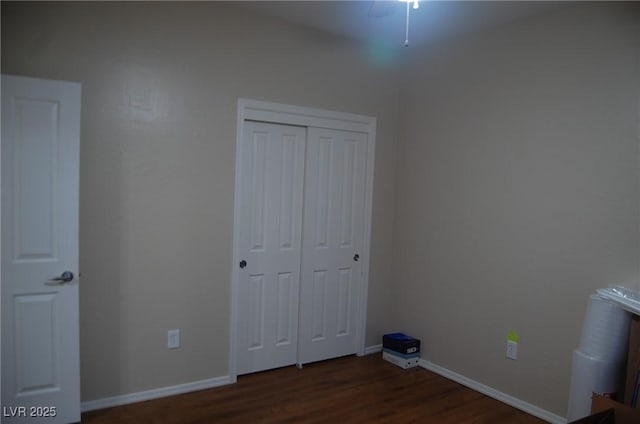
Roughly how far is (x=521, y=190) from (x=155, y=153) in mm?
2551

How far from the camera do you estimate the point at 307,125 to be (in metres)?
3.51

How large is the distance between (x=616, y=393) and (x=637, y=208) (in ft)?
3.46

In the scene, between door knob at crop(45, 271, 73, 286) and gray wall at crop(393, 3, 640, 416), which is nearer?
door knob at crop(45, 271, 73, 286)

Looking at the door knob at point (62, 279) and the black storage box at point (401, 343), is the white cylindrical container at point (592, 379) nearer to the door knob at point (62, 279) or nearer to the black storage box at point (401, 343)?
the black storage box at point (401, 343)

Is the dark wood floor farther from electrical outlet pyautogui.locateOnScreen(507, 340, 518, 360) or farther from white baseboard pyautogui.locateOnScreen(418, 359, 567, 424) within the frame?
electrical outlet pyautogui.locateOnScreen(507, 340, 518, 360)

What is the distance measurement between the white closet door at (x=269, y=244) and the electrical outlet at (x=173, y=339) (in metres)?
0.46

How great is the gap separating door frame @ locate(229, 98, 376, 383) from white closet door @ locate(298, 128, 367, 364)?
47mm

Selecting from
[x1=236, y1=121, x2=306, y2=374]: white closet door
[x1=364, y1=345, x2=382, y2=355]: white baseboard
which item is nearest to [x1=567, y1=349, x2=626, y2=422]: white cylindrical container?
[x1=364, y1=345, x2=382, y2=355]: white baseboard

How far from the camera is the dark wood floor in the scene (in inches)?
109

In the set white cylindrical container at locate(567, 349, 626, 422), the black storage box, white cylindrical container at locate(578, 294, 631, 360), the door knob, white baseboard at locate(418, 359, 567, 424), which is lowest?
white baseboard at locate(418, 359, 567, 424)

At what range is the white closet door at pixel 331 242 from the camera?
361 centimetres

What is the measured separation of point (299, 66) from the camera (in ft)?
11.3

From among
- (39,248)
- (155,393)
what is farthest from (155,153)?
(155,393)

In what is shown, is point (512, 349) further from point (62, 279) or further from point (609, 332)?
point (62, 279)
